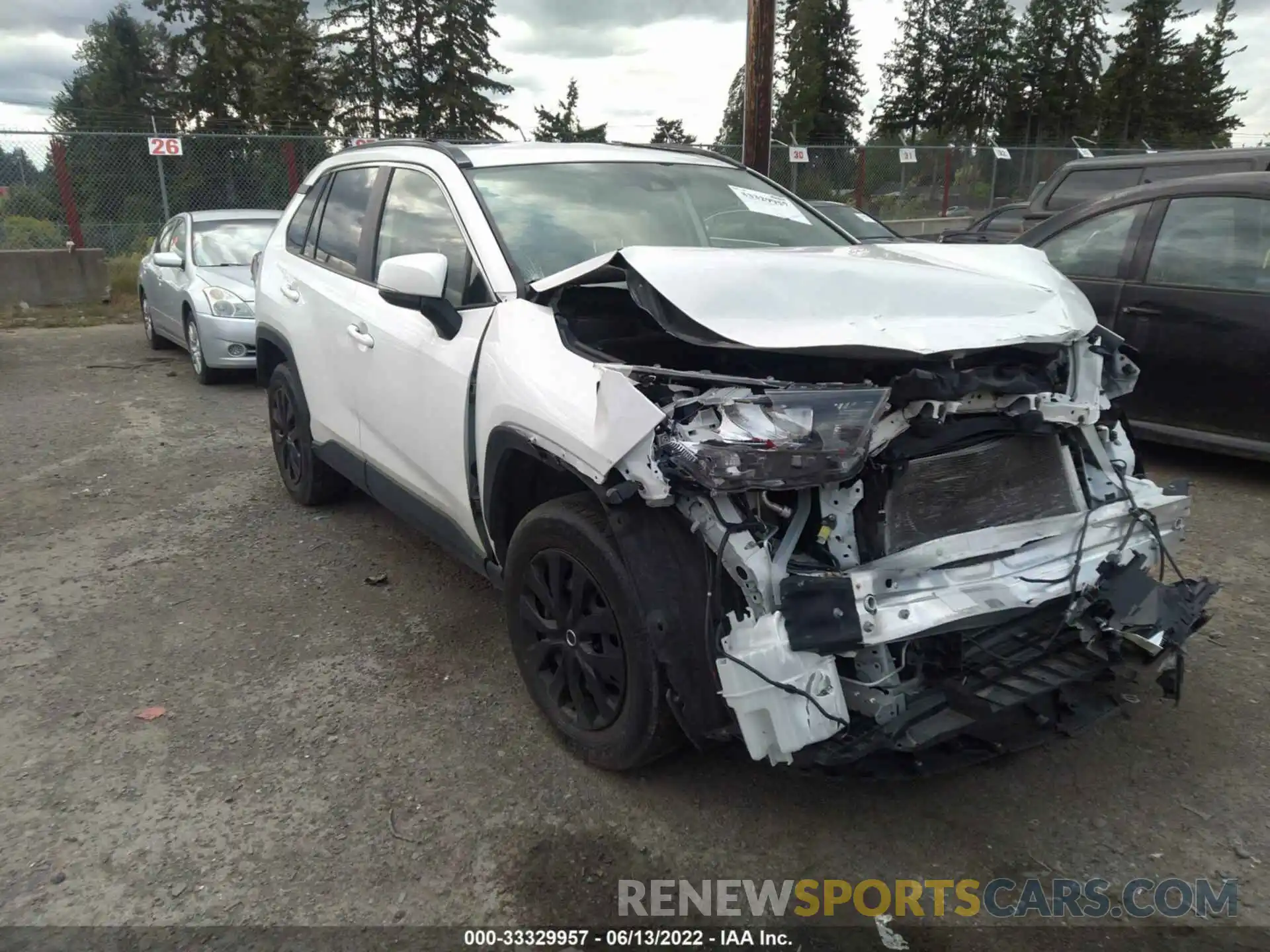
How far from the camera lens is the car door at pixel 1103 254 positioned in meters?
5.60

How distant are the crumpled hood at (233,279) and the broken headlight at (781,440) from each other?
767 centimetres

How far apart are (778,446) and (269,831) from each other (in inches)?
74.0

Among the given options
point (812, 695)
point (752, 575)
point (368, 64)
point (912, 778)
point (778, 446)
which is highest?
point (368, 64)

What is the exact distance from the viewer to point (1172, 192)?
17.9ft

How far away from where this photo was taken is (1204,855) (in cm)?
259

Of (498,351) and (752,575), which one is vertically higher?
(498,351)

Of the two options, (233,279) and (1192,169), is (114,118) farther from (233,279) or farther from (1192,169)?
(1192,169)

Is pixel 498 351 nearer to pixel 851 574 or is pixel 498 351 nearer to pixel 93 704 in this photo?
pixel 851 574

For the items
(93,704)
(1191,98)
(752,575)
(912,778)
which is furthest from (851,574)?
(1191,98)

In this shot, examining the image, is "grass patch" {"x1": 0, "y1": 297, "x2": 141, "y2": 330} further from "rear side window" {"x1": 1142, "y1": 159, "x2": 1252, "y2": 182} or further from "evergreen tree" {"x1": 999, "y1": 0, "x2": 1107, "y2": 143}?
"evergreen tree" {"x1": 999, "y1": 0, "x2": 1107, "y2": 143}

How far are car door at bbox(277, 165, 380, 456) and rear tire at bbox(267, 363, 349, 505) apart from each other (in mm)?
151

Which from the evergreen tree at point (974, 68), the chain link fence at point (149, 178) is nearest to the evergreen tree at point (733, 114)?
the evergreen tree at point (974, 68)

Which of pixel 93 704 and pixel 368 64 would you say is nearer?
pixel 93 704

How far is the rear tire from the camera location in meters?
5.06
